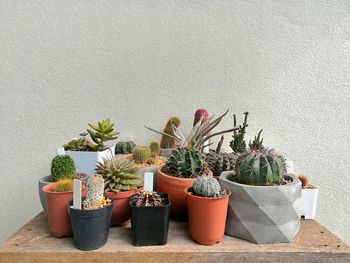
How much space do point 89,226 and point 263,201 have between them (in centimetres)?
40

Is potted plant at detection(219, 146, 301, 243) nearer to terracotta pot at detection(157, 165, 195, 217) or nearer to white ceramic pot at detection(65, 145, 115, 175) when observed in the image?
terracotta pot at detection(157, 165, 195, 217)

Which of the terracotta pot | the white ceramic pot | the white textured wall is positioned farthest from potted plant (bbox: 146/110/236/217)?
the white textured wall

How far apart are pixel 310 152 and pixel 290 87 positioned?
0.30 meters

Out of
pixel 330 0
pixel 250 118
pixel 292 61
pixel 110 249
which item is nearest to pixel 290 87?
pixel 292 61

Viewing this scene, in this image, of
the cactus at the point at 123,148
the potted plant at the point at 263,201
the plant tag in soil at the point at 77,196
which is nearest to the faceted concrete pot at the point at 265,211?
the potted plant at the point at 263,201

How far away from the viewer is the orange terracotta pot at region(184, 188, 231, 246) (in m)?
0.61

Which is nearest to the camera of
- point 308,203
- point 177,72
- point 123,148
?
point 308,203

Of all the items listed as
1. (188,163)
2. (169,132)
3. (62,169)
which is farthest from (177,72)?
(62,169)

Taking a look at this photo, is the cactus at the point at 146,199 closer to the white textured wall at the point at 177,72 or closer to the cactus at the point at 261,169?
the cactus at the point at 261,169

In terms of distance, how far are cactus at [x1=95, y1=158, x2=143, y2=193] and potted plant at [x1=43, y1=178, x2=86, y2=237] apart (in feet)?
0.30

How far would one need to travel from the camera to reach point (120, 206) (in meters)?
0.69

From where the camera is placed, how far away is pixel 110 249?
59 cm

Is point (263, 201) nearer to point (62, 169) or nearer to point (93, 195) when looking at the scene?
point (93, 195)

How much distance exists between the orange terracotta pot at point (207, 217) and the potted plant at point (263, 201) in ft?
0.13
